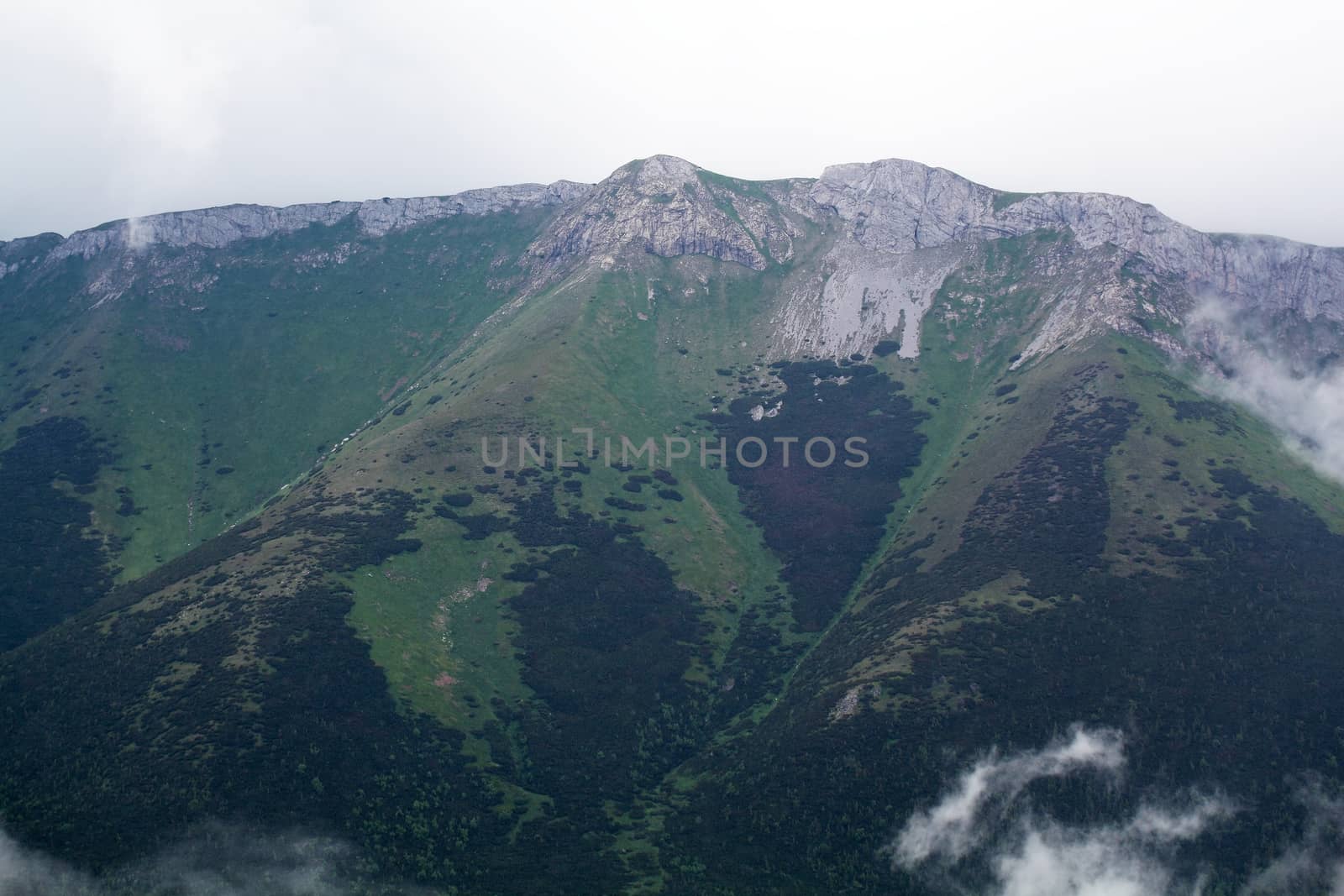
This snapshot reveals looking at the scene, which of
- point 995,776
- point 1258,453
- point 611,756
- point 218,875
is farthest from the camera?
point 1258,453

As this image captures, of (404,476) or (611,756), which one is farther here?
(404,476)

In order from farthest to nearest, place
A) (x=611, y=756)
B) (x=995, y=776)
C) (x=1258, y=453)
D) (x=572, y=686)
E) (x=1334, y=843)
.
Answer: (x=1258, y=453) < (x=572, y=686) < (x=611, y=756) < (x=995, y=776) < (x=1334, y=843)

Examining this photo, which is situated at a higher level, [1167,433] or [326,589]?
[1167,433]

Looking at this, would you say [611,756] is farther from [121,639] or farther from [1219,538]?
[1219,538]

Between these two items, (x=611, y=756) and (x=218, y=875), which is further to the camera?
(x=611, y=756)

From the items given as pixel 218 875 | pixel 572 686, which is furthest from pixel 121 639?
pixel 572 686

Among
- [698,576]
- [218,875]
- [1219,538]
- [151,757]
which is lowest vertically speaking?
[218,875]

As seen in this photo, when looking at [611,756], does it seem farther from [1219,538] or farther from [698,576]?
→ [1219,538]

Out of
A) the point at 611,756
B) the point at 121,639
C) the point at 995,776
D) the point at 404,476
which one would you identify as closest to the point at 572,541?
the point at 404,476

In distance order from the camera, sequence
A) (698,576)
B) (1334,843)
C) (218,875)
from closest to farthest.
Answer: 1. (218,875)
2. (1334,843)
3. (698,576)
